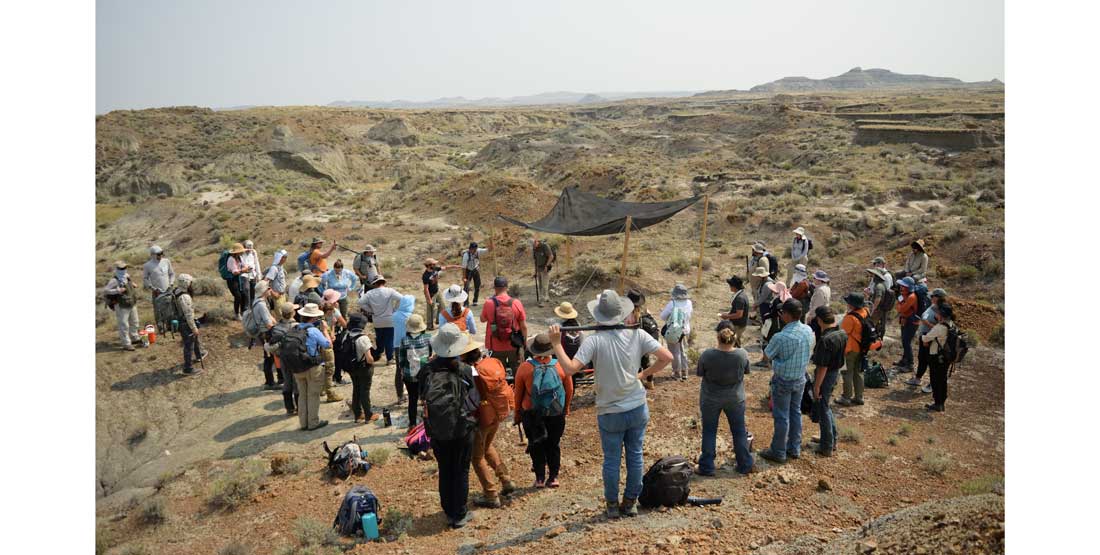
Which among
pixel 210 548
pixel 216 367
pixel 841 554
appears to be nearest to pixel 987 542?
pixel 841 554

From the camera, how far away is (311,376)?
7.64 m

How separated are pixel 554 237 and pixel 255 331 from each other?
45.4 feet

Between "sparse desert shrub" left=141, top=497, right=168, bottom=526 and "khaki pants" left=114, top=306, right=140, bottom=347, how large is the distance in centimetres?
611

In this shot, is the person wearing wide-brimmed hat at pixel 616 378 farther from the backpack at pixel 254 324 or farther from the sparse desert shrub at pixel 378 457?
the backpack at pixel 254 324

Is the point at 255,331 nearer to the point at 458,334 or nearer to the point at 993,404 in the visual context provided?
the point at 458,334

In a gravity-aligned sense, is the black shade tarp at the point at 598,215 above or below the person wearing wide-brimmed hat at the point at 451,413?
above

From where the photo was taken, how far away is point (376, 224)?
26656mm

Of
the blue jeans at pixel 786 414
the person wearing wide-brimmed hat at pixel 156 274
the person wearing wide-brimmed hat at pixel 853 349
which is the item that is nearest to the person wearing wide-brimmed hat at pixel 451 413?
the blue jeans at pixel 786 414

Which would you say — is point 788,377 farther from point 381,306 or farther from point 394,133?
point 394,133

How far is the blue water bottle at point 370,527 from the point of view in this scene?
5398 millimetres

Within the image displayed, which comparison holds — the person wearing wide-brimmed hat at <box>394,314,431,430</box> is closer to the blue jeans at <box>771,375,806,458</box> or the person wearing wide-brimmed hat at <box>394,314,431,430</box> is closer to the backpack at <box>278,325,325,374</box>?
the backpack at <box>278,325,325,374</box>

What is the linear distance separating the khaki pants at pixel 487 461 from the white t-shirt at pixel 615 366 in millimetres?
1075

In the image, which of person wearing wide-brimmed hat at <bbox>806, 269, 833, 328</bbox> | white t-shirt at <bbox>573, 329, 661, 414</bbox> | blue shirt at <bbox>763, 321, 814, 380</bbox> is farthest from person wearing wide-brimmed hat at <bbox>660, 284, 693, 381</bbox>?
white t-shirt at <bbox>573, 329, 661, 414</bbox>

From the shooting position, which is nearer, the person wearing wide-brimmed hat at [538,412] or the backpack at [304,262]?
the person wearing wide-brimmed hat at [538,412]
